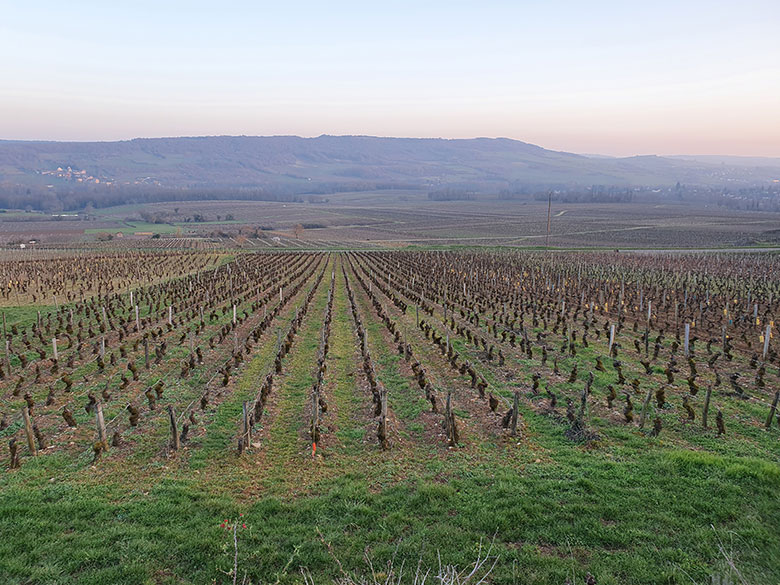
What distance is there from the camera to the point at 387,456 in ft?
30.3

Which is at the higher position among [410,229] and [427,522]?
[410,229]

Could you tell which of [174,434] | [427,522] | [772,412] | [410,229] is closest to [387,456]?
[427,522]

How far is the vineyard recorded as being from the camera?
629cm

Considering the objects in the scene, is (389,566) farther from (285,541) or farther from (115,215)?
(115,215)

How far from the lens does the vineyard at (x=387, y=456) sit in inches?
248

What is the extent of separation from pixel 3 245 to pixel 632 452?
8843 centimetres

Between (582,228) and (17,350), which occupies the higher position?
(582,228)

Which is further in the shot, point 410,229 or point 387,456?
point 410,229

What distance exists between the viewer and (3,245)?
242ft

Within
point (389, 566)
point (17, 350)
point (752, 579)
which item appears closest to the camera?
point (752, 579)

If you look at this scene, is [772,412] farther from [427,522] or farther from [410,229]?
[410,229]

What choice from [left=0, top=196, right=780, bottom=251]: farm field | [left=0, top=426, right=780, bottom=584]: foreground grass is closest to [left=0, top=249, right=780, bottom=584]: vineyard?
[left=0, top=426, right=780, bottom=584]: foreground grass

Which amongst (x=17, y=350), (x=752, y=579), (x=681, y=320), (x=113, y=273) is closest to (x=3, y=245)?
(x=113, y=273)

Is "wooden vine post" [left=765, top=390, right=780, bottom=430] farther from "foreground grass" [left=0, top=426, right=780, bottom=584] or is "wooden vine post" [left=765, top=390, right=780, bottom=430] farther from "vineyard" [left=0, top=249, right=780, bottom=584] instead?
"foreground grass" [left=0, top=426, right=780, bottom=584]
